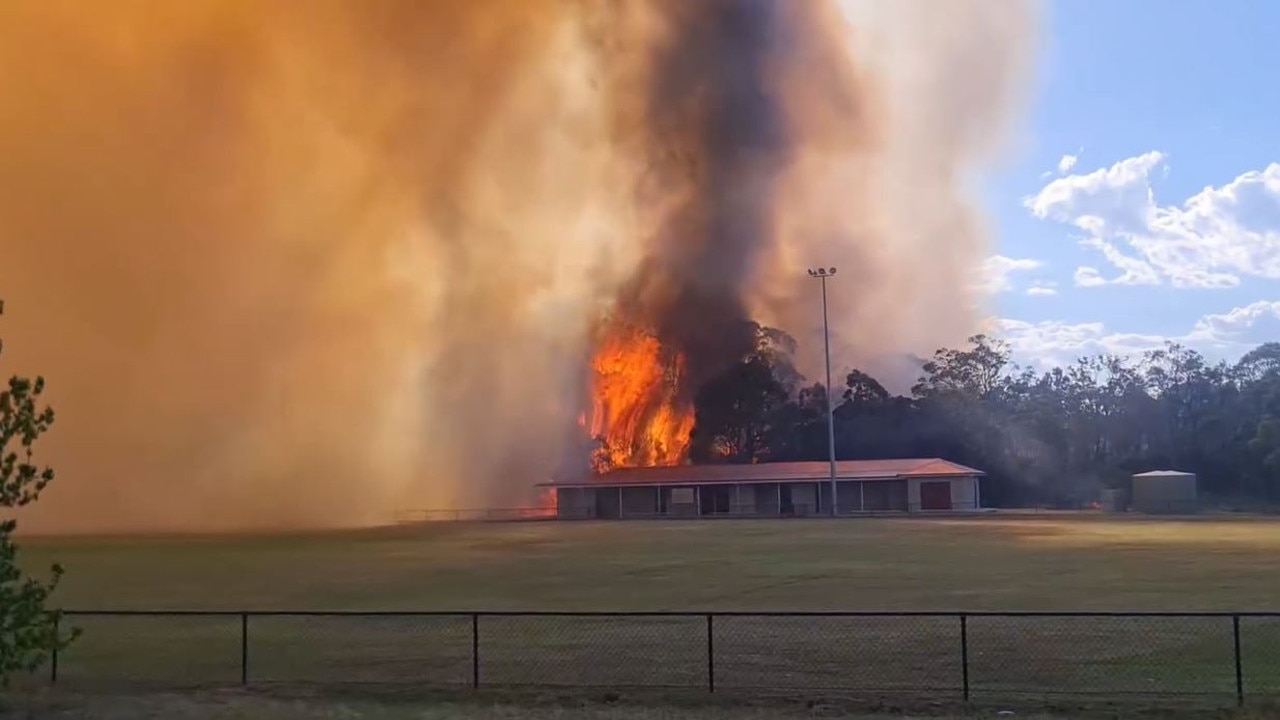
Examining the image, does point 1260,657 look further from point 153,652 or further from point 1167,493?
point 1167,493

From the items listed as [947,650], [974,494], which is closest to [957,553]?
[947,650]

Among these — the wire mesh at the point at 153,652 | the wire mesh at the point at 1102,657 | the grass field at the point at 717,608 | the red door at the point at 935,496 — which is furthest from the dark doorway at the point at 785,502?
the wire mesh at the point at 153,652

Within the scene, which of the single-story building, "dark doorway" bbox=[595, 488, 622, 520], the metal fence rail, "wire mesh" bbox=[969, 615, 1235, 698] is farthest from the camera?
"dark doorway" bbox=[595, 488, 622, 520]

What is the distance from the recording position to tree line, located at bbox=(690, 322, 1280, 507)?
101 m

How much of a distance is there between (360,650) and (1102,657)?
10747 mm

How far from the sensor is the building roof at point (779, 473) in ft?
282

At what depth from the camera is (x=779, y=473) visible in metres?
90.9

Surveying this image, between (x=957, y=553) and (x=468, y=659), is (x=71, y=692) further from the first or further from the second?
(x=957, y=553)

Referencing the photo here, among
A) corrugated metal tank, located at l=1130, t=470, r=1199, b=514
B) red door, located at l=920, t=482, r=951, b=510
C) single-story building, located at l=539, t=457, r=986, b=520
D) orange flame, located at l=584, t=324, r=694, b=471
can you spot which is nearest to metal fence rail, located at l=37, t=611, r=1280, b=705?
single-story building, located at l=539, t=457, r=986, b=520

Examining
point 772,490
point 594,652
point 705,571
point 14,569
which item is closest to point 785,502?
point 772,490

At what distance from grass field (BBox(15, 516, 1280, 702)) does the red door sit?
3627 centimetres

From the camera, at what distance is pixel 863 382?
406 ft

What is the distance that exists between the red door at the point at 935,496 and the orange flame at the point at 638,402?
43689mm

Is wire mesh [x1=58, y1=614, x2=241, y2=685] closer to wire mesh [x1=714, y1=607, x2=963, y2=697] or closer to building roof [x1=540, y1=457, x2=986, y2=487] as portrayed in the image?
wire mesh [x1=714, y1=607, x2=963, y2=697]
